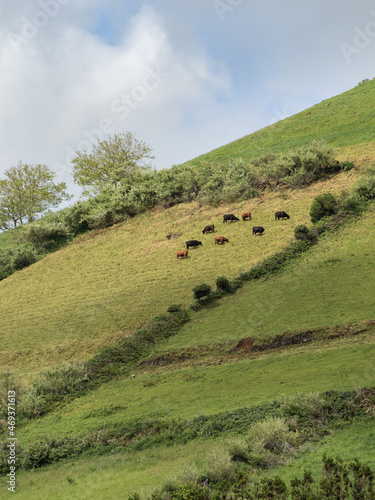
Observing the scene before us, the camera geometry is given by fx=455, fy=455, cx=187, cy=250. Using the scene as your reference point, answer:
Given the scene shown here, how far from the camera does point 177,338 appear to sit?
31.4 m

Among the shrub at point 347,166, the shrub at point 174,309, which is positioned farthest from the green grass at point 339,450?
the shrub at point 347,166

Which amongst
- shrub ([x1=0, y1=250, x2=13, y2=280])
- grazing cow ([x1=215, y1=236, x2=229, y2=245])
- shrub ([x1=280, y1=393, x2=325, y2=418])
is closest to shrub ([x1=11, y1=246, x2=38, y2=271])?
shrub ([x1=0, y1=250, x2=13, y2=280])

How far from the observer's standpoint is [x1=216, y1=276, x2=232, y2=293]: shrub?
35.8 meters

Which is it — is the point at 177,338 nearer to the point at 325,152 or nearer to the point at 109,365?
the point at 109,365

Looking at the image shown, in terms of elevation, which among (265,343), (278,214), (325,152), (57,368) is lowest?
(265,343)

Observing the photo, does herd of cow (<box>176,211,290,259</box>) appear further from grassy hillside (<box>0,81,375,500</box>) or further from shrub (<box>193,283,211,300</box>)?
shrub (<box>193,283,211,300</box>)

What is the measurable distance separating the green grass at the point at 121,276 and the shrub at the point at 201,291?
1507 millimetres

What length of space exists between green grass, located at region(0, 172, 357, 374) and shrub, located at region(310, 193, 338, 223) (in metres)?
1.97

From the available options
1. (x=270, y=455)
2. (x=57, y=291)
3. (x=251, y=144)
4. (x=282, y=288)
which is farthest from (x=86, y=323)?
(x=251, y=144)

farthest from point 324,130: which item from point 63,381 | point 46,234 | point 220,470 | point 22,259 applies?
point 220,470

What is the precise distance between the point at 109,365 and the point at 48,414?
5.70m

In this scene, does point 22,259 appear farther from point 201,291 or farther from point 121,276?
point 201,291

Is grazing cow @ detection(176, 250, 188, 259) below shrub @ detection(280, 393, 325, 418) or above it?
above

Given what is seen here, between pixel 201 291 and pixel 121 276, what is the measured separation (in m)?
13.2
